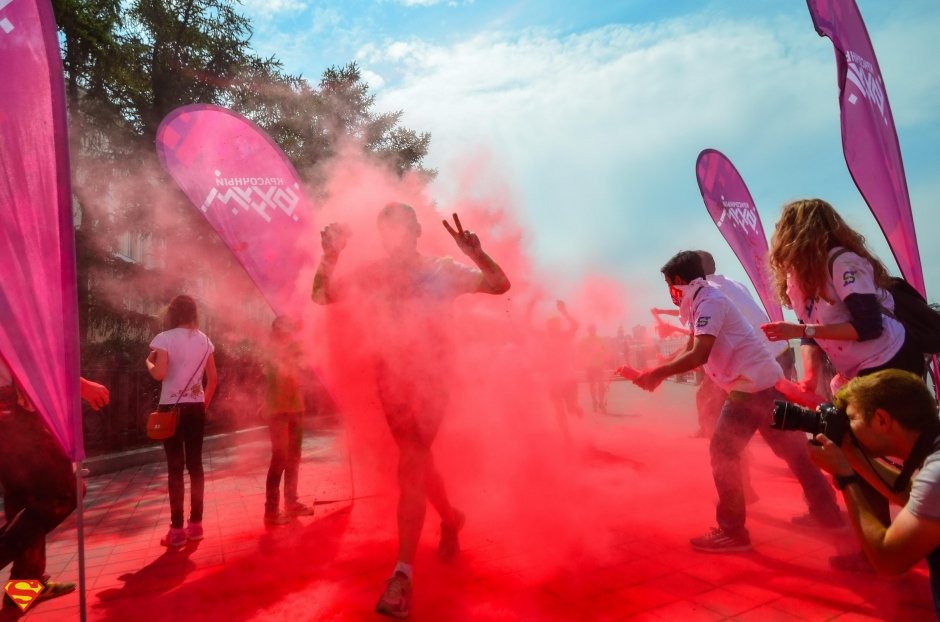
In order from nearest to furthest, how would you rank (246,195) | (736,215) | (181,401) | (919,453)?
1. (919,453)
2. (181,401)
3. (246,195)
4. (736,215)

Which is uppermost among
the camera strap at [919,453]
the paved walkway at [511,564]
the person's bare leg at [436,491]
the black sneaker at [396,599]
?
the camera strap at [919,453]

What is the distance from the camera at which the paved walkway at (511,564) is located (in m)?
2.66

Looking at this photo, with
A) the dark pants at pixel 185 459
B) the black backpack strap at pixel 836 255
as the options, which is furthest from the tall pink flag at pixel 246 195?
the black backpack strap at pixel 836 255

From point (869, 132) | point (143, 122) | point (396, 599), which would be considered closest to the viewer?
point (396, 599)

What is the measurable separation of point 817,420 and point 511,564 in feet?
6.07

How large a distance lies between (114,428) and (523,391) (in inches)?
269

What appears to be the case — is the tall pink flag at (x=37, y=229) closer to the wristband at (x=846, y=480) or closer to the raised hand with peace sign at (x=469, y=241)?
the raised hand with peace sign at (x=469, y=241)

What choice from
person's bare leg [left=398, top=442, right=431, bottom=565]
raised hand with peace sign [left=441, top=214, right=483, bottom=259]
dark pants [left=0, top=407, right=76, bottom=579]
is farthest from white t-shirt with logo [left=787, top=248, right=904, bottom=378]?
dark pants [left=0, top=407, right=76, bottom=579]

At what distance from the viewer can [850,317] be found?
2695mm

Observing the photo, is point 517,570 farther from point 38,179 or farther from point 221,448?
point 221,448

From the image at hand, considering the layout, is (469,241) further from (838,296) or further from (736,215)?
(736,215)

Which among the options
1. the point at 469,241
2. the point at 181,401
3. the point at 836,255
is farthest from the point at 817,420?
the point at 181,401

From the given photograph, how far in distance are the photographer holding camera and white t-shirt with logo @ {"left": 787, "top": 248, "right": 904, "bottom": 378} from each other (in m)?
0.92

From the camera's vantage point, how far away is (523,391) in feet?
16.0
